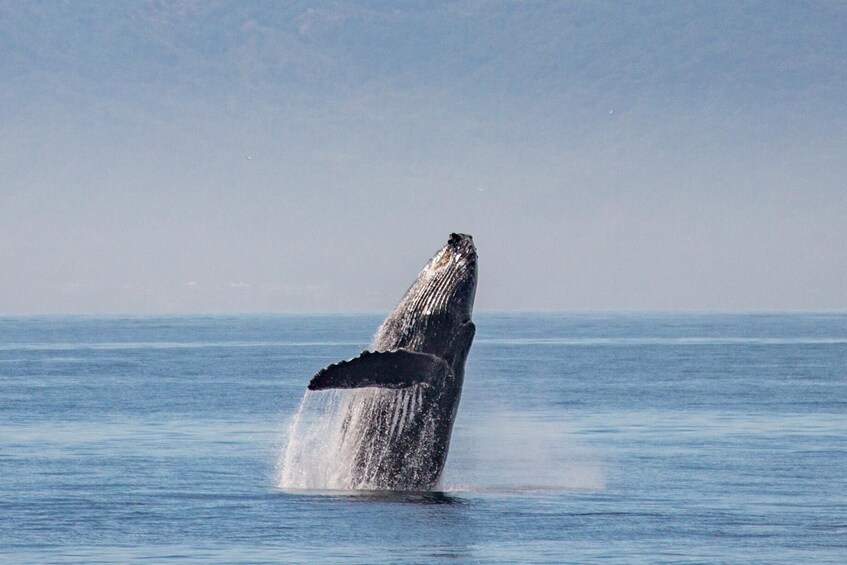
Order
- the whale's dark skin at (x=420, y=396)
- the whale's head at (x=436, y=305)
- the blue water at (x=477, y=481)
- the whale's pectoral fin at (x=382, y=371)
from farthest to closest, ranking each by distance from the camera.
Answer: the whale's head at (x=436, y=305) < the whale's dark skin at (x=420, y=396) < the whale's pectoral fin at (x=382, y=371) < the blue water at (x=477, y=481)

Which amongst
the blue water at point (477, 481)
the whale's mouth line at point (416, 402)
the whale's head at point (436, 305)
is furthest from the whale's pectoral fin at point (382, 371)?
the blue water at point (477, 481)

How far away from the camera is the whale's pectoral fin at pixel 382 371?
18.2 metres

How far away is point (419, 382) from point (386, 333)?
3.96 feet

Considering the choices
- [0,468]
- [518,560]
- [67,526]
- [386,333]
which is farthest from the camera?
[0,468]

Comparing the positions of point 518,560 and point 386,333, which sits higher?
point 386,333

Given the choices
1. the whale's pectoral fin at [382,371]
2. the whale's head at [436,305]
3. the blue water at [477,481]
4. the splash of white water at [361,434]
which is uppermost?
the whale's head at [436,305]

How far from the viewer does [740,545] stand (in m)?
17.2

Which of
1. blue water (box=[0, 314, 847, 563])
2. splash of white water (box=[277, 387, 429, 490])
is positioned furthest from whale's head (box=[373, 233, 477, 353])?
blue water (box=[0, 314, 847, 563])

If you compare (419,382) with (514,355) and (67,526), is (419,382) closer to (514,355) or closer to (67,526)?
(67,526)

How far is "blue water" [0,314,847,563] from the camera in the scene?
1719 centimetres

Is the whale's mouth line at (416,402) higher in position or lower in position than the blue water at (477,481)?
higher

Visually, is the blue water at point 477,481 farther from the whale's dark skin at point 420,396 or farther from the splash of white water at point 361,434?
the splash of white water at point 361,434

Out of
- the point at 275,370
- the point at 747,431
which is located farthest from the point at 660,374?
the point at 747,431

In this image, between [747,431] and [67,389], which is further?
[67,389]
